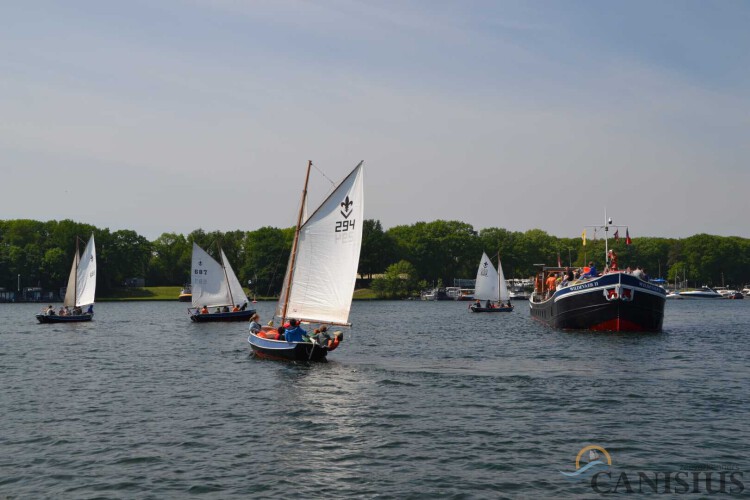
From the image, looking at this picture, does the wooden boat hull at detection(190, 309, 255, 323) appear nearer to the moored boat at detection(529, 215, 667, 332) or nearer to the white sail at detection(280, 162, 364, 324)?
the moored boat at detection(529, 215, 667, 332)

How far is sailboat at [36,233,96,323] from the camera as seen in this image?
324ft

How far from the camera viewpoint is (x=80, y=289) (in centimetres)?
10256

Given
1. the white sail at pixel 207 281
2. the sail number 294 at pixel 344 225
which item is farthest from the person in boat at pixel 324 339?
the white sail at pixel 207 281

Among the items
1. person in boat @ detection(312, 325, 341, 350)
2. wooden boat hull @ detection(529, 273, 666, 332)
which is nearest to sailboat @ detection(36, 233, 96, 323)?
person in boat @ detection(312, 325, 341, 350)

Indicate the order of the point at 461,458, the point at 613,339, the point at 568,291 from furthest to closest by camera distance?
the point at 568,291
the point at 613,339
the point at 461,458

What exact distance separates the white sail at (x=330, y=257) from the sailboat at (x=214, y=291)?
48049mm

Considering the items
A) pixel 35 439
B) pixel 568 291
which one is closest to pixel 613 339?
pixel 568 291

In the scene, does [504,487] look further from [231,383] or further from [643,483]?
[231,383]

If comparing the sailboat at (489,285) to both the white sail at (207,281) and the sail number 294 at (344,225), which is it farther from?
the sail number 294 at (344,225)

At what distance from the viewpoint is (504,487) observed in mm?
21844

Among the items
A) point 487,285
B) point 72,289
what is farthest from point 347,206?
point 487,285

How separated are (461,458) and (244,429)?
30.1ft

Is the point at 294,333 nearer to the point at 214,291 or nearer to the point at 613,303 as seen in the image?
the point at 613,303

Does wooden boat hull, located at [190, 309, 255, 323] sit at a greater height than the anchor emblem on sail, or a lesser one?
lesser
